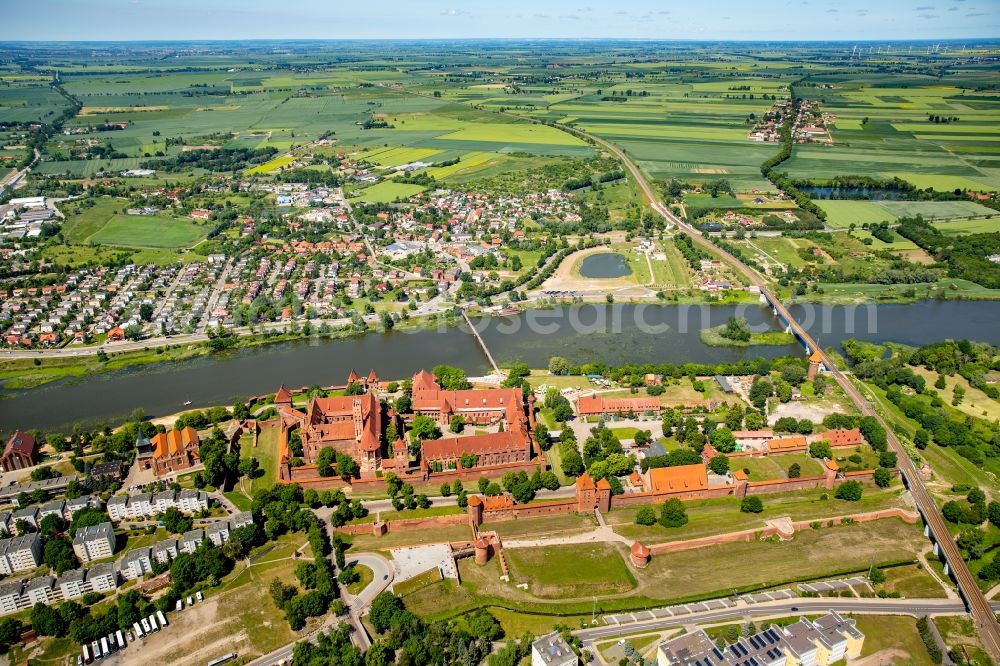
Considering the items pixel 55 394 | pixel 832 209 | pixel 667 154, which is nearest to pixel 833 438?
pixel 55 394

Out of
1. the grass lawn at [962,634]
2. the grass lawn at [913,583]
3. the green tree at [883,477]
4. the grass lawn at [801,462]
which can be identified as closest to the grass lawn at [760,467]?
the grass lawn at [801,462]

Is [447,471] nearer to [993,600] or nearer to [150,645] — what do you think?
[150,645]

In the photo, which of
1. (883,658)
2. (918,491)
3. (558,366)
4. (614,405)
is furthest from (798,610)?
(558,366)

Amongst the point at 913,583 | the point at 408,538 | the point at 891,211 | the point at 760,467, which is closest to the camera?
the point at 913,583

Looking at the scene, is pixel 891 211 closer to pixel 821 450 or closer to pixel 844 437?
pixel 844 437

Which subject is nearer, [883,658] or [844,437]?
[883,658]

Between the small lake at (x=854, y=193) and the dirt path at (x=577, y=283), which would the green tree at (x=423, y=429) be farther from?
the small lake at (x=854, y=193)
